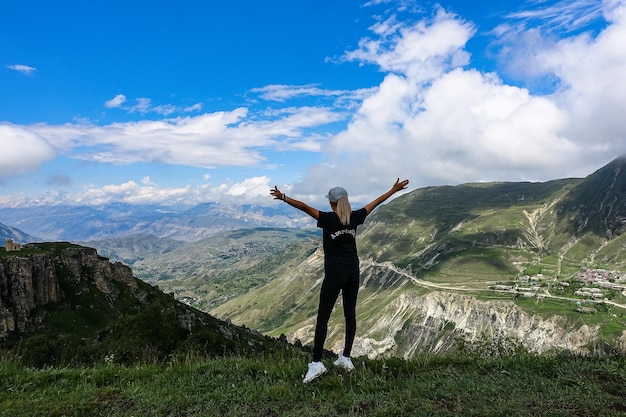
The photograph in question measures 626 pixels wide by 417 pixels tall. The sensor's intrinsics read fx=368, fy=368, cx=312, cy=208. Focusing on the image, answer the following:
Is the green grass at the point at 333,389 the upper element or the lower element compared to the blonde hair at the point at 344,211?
lower

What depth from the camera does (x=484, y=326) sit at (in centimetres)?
17925

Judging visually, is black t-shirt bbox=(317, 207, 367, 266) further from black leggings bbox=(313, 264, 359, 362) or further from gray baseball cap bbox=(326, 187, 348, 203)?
gray baseball cap bbox=(326, 187, 348, 203)

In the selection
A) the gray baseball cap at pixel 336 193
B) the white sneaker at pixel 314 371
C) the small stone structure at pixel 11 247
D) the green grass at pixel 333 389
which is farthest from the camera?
the small stone structure at pixel 11 247

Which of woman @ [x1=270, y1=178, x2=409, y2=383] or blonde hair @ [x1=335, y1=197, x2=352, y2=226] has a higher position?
blonde hair @ [x1=335, y1=197, x2=352, y2=226]

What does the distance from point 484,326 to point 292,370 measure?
197247mm

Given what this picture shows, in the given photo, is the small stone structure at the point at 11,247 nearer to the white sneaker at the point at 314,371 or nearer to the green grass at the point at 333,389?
the green grass at the point at 333,389

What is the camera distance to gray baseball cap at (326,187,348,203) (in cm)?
911

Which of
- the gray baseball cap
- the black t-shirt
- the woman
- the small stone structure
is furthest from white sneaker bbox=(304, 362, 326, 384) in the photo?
the small stone structure

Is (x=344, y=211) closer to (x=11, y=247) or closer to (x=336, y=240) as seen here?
(x=336, y=240)

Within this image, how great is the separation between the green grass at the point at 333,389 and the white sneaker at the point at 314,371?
0.13 m

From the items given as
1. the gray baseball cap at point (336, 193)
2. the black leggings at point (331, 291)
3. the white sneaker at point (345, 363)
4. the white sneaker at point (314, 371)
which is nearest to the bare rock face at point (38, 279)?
the white sneaker at point (345, 363)

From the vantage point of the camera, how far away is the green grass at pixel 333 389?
7039 mm

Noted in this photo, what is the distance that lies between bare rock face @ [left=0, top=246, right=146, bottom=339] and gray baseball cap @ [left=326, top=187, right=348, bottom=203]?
72580 mm

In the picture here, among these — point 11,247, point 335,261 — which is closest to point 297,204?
point 335,261
